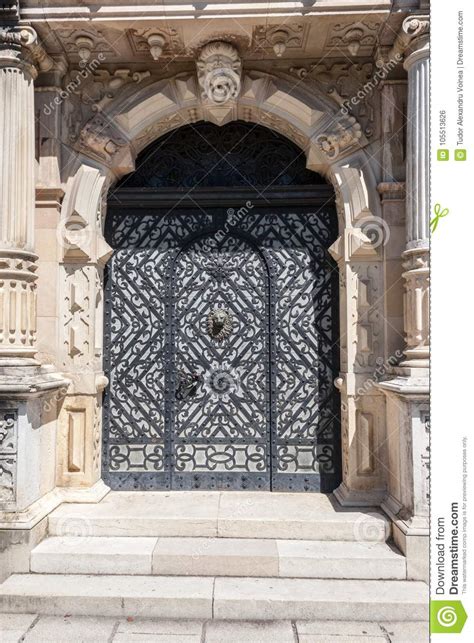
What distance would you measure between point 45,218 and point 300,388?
264cm

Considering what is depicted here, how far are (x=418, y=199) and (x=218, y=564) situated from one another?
118 inches

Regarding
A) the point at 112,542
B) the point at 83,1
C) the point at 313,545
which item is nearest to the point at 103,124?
the point at 83,1

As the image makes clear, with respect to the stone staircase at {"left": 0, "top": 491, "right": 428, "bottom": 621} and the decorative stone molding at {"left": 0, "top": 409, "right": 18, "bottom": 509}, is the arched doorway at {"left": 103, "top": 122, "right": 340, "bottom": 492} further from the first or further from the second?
the decorative stone molding at {"left": 0, "top": 409, "right": 18, "bottom": 509}

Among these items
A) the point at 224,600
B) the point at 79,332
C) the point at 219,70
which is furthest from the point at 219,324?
the point at 224,600

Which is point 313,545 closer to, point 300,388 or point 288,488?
point 288,488

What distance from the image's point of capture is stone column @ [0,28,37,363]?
4.05 metres

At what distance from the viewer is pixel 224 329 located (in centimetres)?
502

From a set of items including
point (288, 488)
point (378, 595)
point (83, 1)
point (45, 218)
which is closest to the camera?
point (378, 595)

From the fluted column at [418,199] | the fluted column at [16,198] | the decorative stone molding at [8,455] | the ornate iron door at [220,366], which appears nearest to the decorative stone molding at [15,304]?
the fluted column at [16,198]

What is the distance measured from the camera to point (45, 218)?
4609mm

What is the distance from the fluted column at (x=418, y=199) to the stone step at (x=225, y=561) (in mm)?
1417

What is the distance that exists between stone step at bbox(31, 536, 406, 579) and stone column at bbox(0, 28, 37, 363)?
1.48 m
